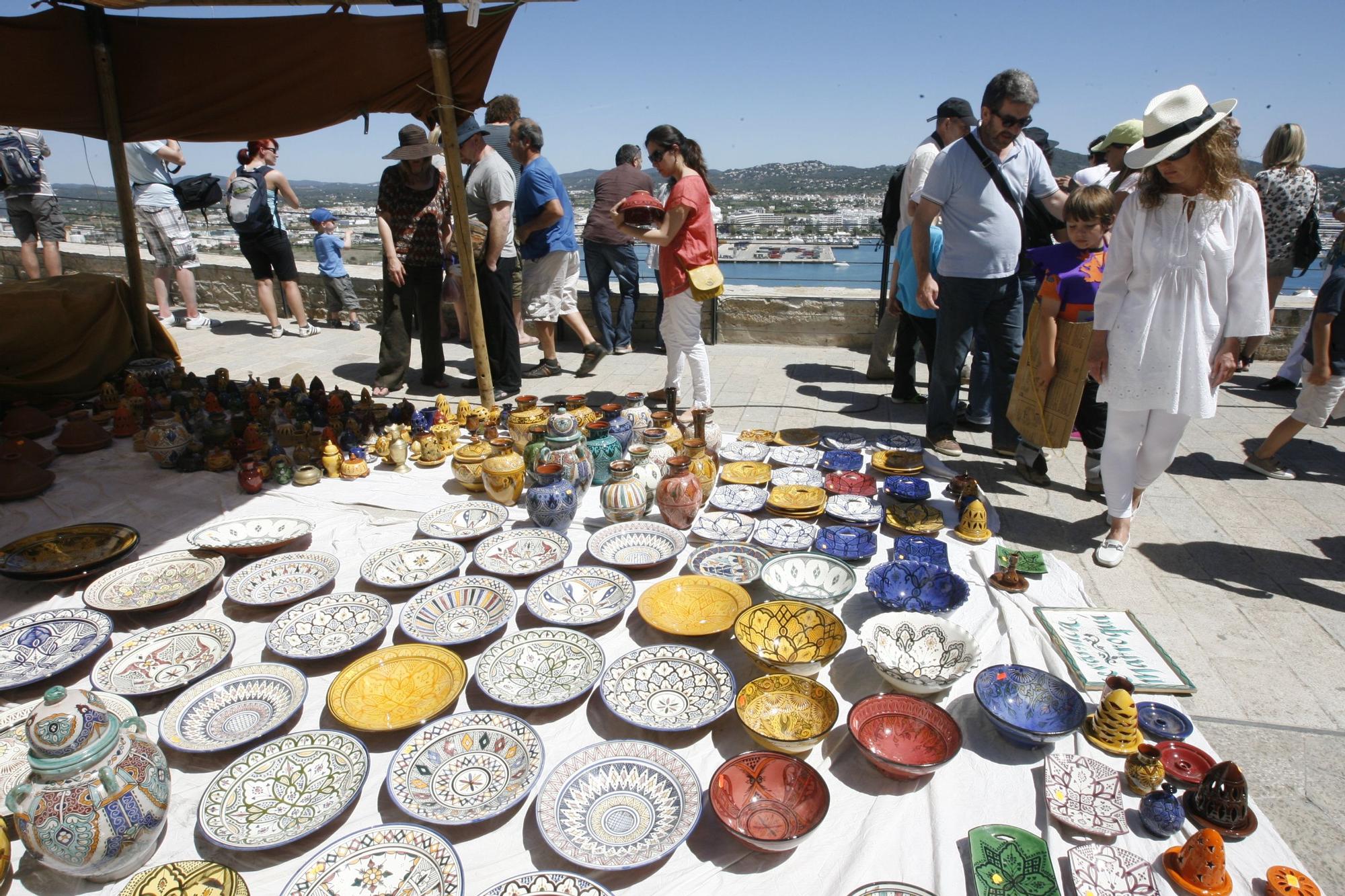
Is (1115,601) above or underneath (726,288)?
underneath

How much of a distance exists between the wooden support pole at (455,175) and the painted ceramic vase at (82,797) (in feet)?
9.56

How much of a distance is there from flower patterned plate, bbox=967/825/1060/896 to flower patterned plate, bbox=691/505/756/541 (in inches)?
52.5

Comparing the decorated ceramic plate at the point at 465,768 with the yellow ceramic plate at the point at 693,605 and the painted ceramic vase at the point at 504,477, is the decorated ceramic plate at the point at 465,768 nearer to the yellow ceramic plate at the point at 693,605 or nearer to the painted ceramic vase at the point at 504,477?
the yellow ceramic plate at the point at 693,605

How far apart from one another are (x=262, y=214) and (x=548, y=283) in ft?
9.45

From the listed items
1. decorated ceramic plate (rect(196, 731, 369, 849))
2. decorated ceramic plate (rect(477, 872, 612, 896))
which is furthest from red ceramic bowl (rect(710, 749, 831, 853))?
decorated ceramic plate (rect(196, 731, 369, 849))

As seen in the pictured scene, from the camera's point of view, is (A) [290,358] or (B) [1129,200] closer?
(B) [1129,200]

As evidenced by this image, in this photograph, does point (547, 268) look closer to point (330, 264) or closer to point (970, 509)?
point (330, 264)

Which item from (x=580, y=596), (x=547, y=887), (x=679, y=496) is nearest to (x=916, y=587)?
(x=679, y=496)

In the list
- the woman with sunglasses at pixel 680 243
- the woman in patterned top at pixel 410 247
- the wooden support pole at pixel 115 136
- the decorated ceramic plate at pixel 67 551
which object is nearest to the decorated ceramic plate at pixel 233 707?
the decorated ceramic plate at pixel 67 551

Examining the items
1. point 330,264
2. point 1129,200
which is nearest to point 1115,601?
point 1129,200

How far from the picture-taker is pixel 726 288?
288 inches

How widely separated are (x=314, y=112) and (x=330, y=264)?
3016 mm

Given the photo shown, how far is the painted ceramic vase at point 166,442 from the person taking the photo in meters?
3.44

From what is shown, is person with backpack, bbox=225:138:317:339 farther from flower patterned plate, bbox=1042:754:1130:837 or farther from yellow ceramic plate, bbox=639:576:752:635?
flower patterned plate, bbox=1042:754:1130:837
